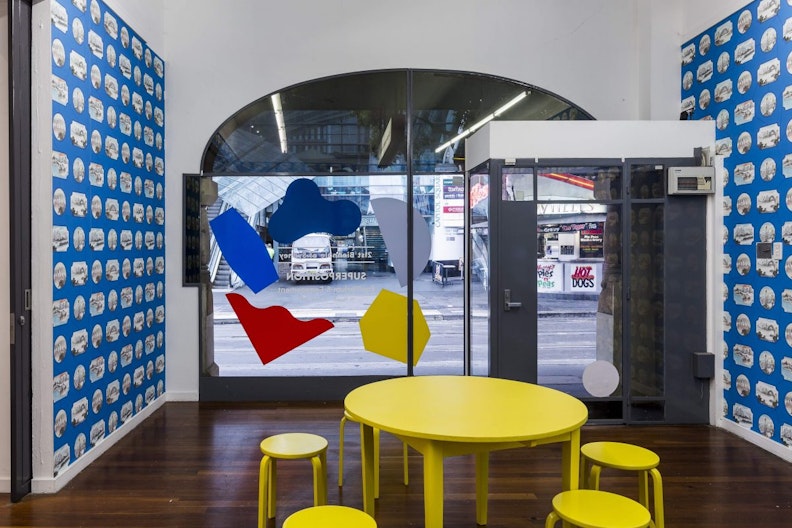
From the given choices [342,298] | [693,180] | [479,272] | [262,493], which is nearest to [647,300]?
[693,180]

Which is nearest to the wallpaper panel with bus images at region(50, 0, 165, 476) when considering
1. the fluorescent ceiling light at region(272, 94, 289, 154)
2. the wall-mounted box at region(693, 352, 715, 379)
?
the fluorescent ceiling light at region(272, 94, 289, 154)

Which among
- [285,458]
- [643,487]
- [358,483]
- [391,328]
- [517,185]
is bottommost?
[358,483]

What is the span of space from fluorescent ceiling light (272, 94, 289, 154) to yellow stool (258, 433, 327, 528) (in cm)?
322

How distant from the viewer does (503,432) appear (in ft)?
7.20

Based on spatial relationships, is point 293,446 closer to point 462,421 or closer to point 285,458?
point 285,458

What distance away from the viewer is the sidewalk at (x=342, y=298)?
5496mm

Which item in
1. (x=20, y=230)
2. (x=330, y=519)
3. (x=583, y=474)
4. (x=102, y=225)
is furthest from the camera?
(x=102, y=225)

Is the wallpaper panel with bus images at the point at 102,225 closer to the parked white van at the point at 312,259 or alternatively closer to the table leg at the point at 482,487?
the parked white van at the point at 312,259

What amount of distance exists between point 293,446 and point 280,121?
139 inches

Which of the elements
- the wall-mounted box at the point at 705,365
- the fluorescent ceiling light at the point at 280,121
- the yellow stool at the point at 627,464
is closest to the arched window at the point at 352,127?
the fluorescent ceiling light at the point at 280,121

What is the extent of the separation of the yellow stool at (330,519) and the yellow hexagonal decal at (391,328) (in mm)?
3429

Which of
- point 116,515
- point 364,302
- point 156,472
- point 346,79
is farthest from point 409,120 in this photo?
point 116,515

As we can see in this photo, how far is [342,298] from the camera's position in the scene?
554cm

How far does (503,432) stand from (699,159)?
11.5 ft
